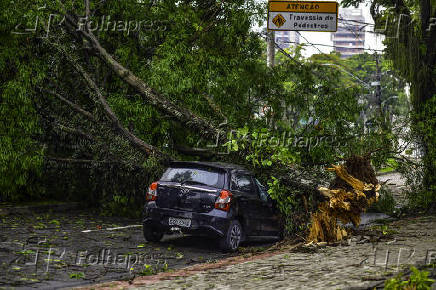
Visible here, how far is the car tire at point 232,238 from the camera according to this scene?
1088 centimetres

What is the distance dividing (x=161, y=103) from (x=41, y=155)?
3170 mm

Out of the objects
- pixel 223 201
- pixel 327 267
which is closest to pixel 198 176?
pixel 223 201

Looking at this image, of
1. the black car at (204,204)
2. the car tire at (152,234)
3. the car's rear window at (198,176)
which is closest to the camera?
the black car at (204,204)

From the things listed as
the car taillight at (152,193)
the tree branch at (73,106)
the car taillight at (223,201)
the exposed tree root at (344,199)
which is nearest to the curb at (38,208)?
the tree branch at (73,106)

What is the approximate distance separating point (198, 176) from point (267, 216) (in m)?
1.92

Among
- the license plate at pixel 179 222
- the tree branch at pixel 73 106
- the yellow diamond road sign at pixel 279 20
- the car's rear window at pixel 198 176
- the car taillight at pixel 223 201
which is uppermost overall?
the yellow diamond road sign at pixel 279 20

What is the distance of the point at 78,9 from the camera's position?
15586 millimetres

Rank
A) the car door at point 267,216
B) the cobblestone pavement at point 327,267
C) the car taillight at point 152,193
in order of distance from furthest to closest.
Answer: the car door at point 267,216 → the car taillight at point 152,193 → the cobblestone pavement at point 327,267

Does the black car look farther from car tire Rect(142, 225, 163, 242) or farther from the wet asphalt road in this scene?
the wet asphalt road

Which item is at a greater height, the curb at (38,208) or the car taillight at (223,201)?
the car taillight at (223,201)

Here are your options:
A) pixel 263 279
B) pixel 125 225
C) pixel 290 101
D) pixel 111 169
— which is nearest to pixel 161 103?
pixel 111 169

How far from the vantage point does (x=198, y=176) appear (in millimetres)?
11211

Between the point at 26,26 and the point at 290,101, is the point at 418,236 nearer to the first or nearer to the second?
the point at 290,101

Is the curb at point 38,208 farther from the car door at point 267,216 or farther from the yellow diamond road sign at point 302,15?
the yellow diamond road sign at point 302,15
